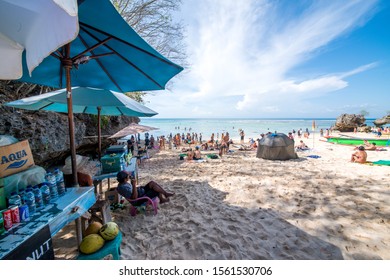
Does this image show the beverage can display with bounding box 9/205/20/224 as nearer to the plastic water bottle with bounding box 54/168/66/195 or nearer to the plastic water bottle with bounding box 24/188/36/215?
the plastic water bottle with bounding box 24/188/36/215

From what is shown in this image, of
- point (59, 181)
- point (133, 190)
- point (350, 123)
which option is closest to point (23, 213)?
point (59, 181)

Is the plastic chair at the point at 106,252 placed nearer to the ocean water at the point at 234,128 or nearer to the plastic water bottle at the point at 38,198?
the plastic water bottle at the point at 38,198

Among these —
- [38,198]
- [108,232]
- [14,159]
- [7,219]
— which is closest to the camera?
[7,219]

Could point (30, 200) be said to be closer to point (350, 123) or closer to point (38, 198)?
point (38, 198)

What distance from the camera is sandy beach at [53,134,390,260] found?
97.9 inches

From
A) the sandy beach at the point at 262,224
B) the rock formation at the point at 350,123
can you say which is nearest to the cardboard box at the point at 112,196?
the sandy beach at the point at 262,224

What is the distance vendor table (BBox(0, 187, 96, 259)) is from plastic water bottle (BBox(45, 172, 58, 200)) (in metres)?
0.07

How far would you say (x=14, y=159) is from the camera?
194cm

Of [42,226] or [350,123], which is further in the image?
[350,123]

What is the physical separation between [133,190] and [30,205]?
1930mm

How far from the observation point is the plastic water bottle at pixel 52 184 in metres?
2.01

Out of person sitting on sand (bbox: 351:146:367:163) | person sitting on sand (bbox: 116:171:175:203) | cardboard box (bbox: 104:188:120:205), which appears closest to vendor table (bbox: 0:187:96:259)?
person sitting on sand (bbox: 116:171:175:203)
